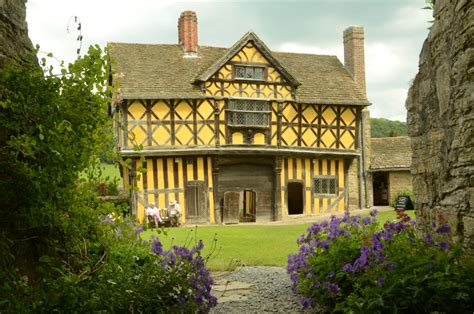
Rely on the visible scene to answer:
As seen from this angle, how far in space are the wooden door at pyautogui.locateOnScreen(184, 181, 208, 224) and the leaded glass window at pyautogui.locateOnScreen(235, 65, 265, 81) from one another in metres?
4.80

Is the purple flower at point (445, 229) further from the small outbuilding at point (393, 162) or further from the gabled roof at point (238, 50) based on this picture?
the small outbuilding at point (393, 162)

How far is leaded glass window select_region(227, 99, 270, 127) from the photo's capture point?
21469 mm

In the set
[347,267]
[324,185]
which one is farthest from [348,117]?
[347,267]

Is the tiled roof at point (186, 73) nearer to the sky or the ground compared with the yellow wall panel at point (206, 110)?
nearer to the sky

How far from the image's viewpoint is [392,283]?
4234 millimetres

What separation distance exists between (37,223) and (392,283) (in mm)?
2873

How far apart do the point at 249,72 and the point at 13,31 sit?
17448mm

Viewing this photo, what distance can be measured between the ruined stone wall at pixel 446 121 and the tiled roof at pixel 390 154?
20130mm

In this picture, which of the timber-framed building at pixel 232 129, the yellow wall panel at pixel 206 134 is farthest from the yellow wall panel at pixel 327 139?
the yellow wall panel at pixel 206 134

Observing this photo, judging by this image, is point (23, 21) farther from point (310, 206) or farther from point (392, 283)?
point (310, 206)

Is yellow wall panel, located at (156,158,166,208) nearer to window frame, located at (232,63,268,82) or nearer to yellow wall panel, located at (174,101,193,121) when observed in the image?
yellow wall panel, located at (174,101,193,121)

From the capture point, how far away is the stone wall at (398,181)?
25562 mm

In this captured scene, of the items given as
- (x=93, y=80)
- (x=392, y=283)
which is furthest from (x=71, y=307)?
(x=392, y=283)

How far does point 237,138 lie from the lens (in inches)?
850
